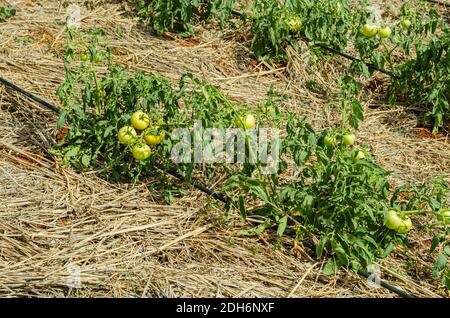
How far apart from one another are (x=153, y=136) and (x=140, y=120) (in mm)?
92

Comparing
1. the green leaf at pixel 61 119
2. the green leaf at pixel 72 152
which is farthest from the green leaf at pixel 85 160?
the green leaf at pixel 61 119

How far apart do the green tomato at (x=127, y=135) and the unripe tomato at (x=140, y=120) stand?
0.03 meters

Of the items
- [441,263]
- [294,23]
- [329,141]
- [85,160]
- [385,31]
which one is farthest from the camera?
[294,23]

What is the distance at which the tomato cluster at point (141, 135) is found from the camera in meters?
3.23

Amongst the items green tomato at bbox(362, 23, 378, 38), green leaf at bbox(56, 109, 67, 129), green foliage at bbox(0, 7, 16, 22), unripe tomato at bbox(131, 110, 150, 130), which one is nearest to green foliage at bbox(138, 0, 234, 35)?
green foliage at bbox(0, 7, 16, 22)

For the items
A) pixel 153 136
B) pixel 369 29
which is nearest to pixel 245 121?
pixel 153 136

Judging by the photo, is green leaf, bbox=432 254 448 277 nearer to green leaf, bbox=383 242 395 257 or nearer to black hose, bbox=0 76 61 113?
green leaf, bbox=383 242 395 257

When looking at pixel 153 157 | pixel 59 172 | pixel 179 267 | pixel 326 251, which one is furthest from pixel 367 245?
pixel 59 172

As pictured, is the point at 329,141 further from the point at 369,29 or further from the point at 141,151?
the point at 369,29

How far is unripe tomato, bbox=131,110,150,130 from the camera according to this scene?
3240mm

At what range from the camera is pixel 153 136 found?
3.25m
